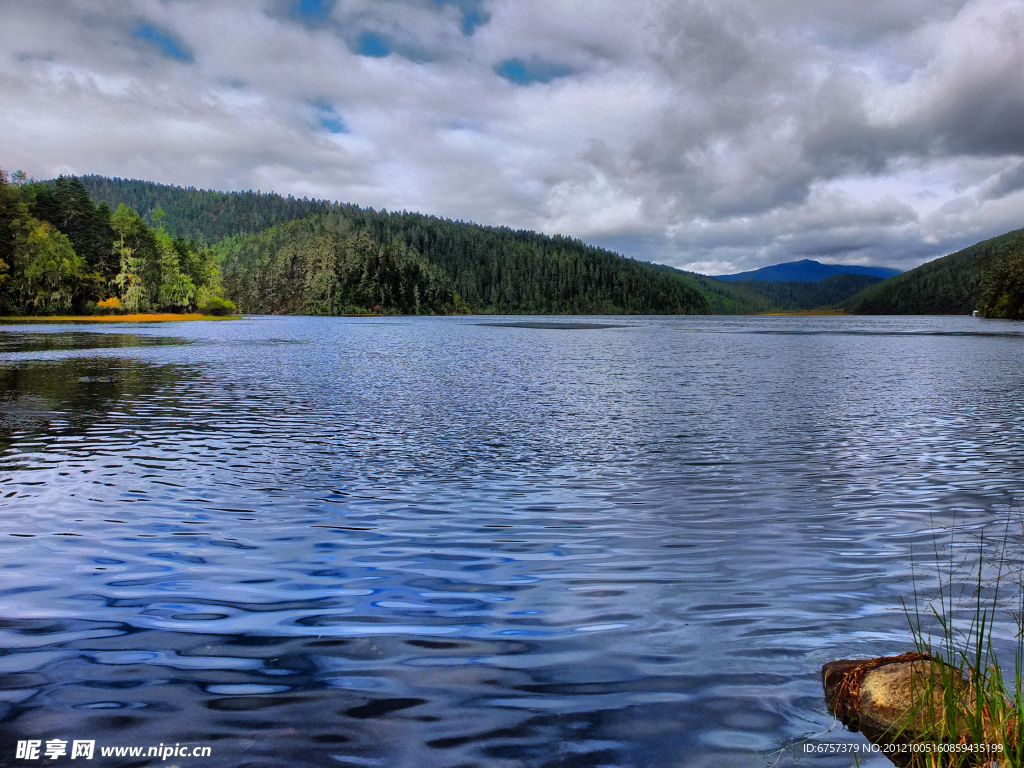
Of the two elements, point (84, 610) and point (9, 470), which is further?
point (9, 470)

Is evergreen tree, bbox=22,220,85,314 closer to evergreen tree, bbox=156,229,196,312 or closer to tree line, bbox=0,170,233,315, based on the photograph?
tree line, bbox=0,170,233,315

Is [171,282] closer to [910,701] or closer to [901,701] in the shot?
[901,701]

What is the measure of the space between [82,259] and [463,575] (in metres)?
137

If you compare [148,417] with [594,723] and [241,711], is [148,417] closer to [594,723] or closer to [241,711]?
[241,711]

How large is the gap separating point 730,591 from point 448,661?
385 cm

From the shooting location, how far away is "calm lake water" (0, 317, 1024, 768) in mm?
5438

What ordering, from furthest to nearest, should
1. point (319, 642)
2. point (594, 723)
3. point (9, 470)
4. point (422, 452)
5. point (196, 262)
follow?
point (196, 262) → point (422, 452) → point (9, 470) → point (319, 642) → point (594, 723)

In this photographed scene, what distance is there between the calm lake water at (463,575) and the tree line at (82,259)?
350 ft

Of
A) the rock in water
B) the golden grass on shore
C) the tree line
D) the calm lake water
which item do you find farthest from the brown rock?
the golden grass on shore

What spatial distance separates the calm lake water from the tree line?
10661 cm

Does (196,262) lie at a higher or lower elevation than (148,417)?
higher

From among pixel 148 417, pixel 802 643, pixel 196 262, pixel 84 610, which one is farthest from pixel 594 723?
pixel 196 262

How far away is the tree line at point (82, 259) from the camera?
346ft

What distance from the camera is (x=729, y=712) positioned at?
561cm
